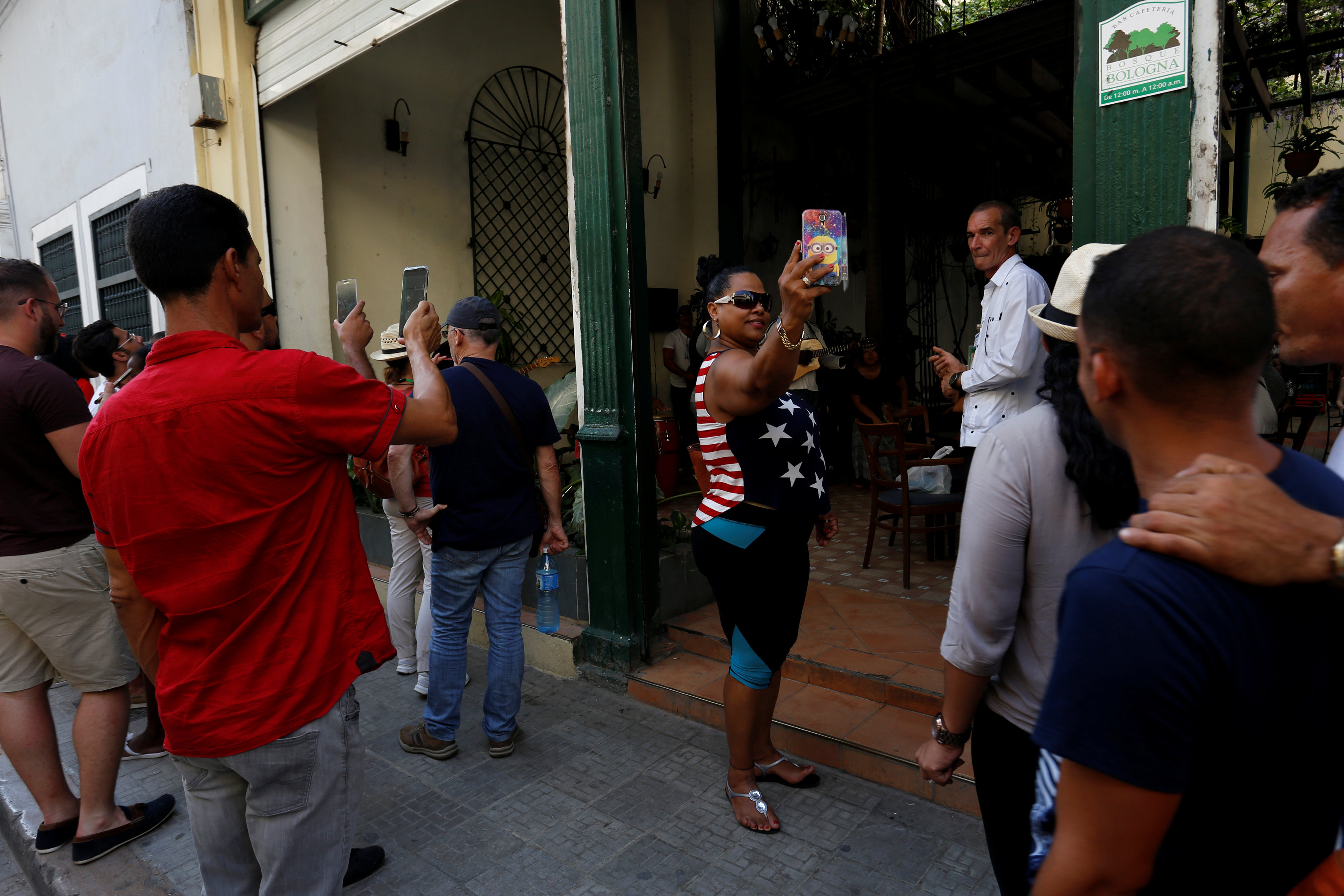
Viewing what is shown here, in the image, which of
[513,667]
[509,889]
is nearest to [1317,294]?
[509,889]

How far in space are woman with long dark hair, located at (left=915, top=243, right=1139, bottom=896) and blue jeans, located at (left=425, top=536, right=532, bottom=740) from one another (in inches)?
85.5

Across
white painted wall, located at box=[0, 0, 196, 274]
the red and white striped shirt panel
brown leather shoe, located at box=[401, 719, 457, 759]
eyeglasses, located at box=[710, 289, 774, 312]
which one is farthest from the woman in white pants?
white painted wall, located at box=[0, 0, 196, 274]

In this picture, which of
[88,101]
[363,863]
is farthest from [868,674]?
[88,101]

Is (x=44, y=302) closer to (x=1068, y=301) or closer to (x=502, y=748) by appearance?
(x=502, y=748)

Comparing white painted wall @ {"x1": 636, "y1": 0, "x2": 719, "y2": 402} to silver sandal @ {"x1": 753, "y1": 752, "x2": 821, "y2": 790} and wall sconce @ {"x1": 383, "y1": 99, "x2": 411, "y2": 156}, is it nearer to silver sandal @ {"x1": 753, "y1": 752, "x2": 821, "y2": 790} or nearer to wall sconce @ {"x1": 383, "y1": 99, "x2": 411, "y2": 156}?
wall sconce @ {"x1": 383, "y1": 99, "x2": 411, "y2": 156}

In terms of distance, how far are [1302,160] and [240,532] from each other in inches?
398

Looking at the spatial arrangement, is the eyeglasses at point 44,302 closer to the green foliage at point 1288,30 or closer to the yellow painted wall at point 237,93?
the yellow painted wall at point 237,93

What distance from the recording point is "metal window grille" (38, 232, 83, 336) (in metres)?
8.95

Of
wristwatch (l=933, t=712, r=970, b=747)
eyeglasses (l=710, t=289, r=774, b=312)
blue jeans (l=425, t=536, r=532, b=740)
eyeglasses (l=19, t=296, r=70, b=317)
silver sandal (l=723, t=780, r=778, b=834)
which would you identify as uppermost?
eyeglasses (l=19, t=296, r=70, b=317)

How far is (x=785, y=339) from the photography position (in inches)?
85.6

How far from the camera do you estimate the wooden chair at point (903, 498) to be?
15.6 ft

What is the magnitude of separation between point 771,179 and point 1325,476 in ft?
28.2

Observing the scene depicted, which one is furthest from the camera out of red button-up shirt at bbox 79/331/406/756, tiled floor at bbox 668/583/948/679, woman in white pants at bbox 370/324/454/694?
woman in white pants at bbox 370/324/454/694

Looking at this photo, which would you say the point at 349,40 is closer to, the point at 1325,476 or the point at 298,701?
the point at 298,701
